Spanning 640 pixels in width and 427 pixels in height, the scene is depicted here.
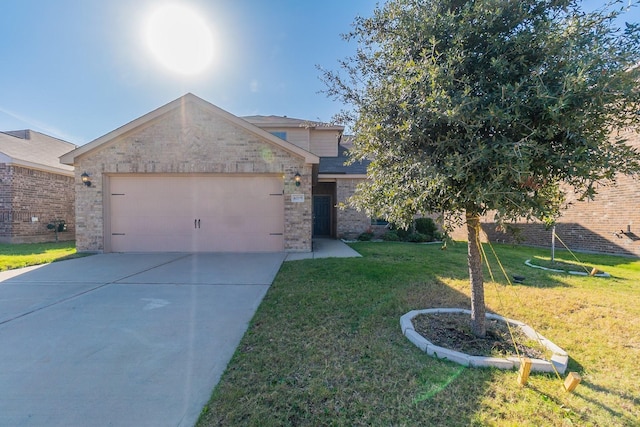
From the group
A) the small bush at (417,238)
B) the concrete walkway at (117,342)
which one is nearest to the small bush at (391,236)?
the small bush at (417,238)

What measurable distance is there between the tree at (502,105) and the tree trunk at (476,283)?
0.96ft

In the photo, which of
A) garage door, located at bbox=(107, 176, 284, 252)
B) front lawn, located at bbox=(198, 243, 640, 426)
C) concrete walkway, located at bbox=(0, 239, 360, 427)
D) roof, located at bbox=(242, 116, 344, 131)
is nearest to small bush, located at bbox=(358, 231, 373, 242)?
garage door, located at bbox=(107, 176, 284, 252)

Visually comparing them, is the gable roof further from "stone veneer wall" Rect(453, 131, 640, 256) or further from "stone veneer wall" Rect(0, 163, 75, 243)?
"stone veneer wall" Rect(453, 131, 640, 256)

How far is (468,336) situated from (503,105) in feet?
7.94

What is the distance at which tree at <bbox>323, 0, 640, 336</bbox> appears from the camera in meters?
2.09

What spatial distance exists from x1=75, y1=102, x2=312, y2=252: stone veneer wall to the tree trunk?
6.06 meters

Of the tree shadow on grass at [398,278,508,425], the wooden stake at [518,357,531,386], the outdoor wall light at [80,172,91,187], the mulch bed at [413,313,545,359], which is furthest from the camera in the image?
the outdoor wall light at [80,172,91,187]

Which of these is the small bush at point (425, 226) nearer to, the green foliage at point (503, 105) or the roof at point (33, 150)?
the green foliage at point (503, 105)

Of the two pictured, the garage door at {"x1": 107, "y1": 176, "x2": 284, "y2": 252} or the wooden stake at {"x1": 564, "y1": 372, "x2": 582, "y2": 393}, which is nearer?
the wooden stake at {"x1": 564, "y1": 372, "x2": 582, "y2": 393}

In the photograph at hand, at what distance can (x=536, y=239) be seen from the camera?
11.0 m

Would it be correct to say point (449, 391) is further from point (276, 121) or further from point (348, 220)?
point (276, 121)

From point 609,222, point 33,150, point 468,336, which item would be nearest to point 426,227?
point 609,222

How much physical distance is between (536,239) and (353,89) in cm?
1177

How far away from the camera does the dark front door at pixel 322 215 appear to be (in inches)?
565
